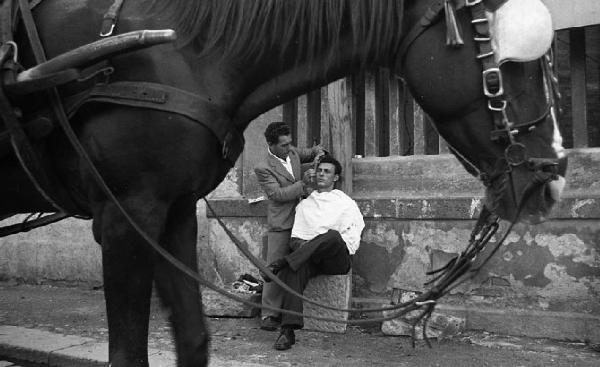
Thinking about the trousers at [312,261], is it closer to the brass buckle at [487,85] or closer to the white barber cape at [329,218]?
the white barber cape at [329,218]

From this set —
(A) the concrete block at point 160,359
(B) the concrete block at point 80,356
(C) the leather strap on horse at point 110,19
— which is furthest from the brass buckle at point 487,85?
(B) the concrete block at point 80,356

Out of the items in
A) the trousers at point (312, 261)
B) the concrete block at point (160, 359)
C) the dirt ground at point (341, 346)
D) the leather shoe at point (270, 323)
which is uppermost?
the trousers at point (312, 261)

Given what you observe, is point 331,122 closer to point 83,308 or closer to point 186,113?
point 83,308

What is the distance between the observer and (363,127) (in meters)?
6.25

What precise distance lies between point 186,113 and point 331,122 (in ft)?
12.8

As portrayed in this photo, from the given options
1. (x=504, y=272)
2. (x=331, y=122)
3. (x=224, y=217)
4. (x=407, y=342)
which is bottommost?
(x=407, y=342)

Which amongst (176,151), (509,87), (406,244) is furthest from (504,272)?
(176,151)

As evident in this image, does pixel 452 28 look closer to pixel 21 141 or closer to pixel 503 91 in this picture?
pixel 503 91

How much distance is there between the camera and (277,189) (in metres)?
5.43

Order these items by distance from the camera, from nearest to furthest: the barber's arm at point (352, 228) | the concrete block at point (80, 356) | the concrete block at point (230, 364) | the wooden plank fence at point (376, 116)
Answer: the concrete block at point (230, 364), the concrete block at point (80, 356), the barber's arm at point (352, 228), the wooden plank fence at point (376, 116)

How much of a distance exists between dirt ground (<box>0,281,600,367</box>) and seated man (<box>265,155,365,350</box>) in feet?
0.95

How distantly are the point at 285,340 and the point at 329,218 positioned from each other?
105cm

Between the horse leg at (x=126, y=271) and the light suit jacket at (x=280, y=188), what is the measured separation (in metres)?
3.32

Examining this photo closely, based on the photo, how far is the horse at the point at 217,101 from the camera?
2.07 meters
